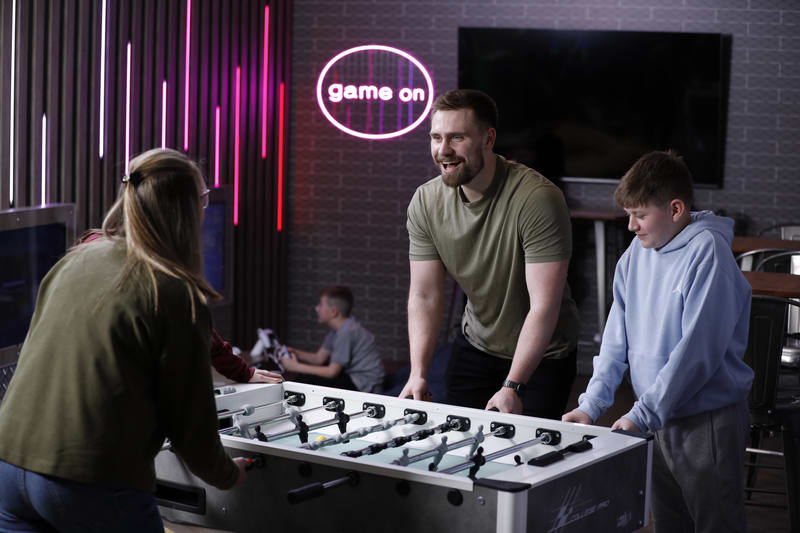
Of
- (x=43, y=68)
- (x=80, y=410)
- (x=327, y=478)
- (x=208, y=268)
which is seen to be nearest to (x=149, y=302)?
(x=80, y=410)

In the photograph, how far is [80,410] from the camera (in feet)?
6.16

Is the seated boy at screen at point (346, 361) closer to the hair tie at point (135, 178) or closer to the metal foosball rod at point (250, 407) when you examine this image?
the metal foosball rod at point (250, 407)

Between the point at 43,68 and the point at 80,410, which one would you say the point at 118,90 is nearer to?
the point at 43,68

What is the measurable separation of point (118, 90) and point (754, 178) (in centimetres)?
428

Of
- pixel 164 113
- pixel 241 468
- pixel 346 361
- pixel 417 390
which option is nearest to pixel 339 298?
pixel 346 361

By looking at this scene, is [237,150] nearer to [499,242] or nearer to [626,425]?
[499,242]

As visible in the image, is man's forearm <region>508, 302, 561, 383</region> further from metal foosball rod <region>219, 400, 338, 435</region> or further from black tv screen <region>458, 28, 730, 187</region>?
black tv screen <region>458, 28, 730, 187</region>

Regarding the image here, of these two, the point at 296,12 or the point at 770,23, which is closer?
the point at 770,23

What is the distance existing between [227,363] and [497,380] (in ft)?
2.95

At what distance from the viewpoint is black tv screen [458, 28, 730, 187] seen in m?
7.11

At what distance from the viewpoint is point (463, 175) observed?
10.2 feet

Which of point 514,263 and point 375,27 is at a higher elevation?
point 375,27

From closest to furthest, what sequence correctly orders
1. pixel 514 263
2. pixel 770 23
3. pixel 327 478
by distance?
pixel 327 478, pixel 514 263, pixel 770 23

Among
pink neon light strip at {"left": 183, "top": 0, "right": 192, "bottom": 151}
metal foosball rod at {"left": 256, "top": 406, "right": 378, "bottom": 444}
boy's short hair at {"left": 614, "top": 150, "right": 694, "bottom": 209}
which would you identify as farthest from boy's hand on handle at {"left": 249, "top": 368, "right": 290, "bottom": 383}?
pink neon light strip at {"left": 183, "top": 0, "right": 192, "bottom": 151}
